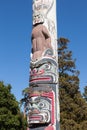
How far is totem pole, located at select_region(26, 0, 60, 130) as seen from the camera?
20.0m

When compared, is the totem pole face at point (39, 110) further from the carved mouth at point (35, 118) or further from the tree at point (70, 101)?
the tree at point (70, 101)

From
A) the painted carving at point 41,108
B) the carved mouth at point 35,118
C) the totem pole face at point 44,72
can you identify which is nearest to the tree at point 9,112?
the carved mouth at point 35,118

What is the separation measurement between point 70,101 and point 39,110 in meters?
8.81

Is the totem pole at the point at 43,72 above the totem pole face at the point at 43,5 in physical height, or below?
below

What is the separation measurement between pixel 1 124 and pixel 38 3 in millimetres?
9188

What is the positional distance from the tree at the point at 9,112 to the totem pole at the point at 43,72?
1518 mm

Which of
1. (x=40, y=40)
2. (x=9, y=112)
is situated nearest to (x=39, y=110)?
(x=9, y=112)

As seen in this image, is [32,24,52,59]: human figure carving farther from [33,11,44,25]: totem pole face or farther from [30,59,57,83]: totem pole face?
[30,59,57,83]: totem pole face

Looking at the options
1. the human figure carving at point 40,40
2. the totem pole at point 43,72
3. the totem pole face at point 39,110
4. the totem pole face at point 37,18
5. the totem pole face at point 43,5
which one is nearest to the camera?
the totem pole face at point 39,110

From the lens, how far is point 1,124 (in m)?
17.6

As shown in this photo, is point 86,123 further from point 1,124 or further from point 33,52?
point 1,124

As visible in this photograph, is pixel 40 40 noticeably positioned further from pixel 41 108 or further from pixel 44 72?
pixel 41 108

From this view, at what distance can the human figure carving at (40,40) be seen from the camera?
21.4m

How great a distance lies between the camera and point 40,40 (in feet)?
70.8
